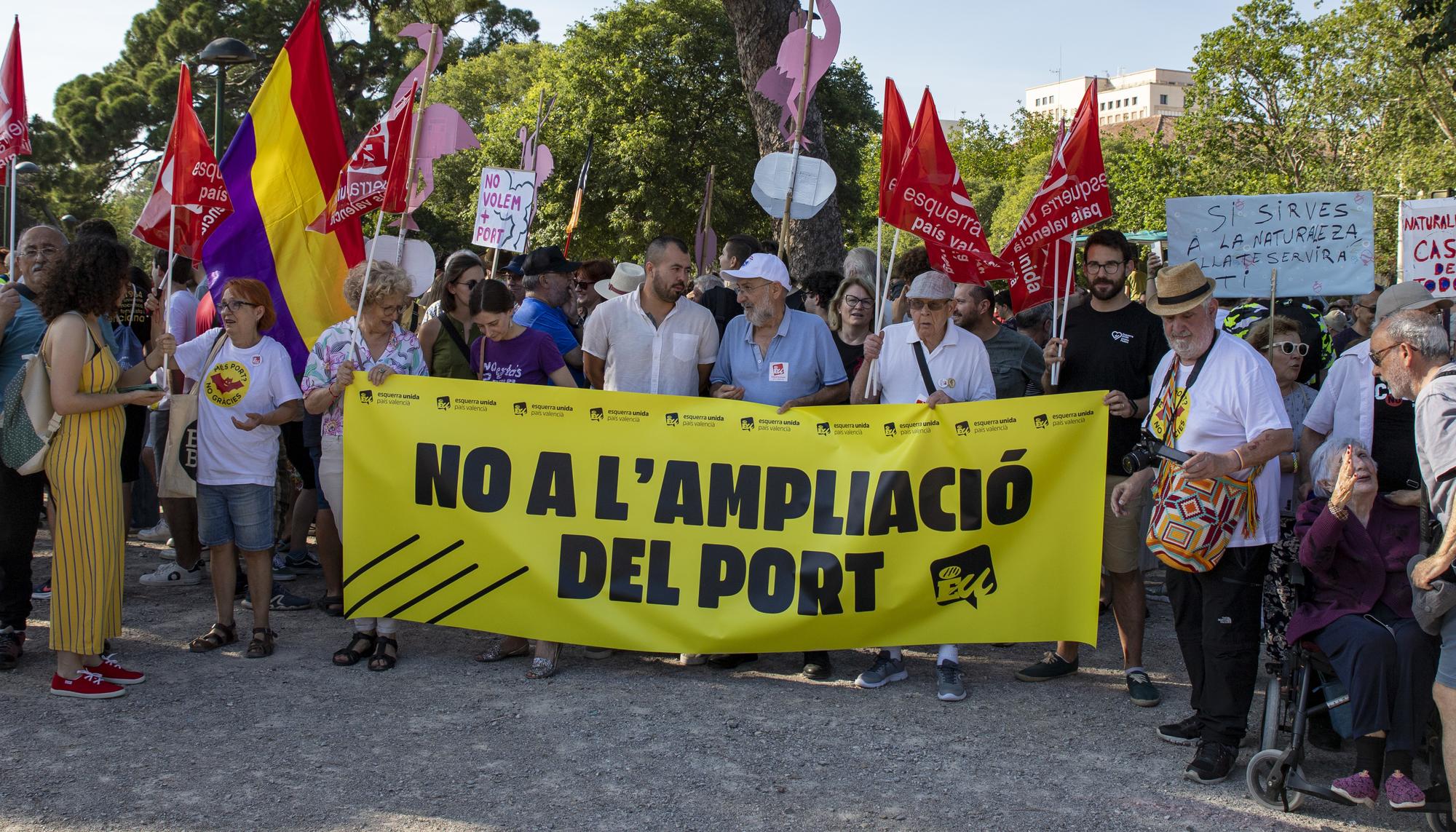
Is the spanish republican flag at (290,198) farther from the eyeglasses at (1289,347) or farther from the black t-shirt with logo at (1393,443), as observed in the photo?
the black t-shirt with logo at (1393,443)

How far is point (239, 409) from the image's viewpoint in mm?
6043

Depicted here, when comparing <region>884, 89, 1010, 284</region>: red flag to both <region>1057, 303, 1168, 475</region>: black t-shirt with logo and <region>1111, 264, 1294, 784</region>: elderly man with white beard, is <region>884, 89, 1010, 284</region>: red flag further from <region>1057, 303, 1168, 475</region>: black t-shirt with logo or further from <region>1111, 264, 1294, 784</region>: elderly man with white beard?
<region>1111, 264, 1294, 784</region>: elderly man with white beard

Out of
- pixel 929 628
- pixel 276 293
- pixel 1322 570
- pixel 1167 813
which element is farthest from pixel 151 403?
pixel 1322 570

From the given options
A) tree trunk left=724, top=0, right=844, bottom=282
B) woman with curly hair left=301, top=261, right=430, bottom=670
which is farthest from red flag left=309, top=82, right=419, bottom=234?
tree trunk left=724, top=0, right=844, bottom=282

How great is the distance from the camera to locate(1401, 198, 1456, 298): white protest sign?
6512 millimetres

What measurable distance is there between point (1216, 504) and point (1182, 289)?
2.85 ft

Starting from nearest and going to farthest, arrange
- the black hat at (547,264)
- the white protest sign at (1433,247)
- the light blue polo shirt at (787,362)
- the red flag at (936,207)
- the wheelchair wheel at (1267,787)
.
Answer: the wheelchair wheel at (1267,787)
the light blue polo shirt at (787,362)
the red flag at (936,207)
the white protest sign at (1433,247)
the black hat at (547,264)

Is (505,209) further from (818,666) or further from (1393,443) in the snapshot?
(1393,443)

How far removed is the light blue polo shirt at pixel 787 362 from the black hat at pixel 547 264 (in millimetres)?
2293

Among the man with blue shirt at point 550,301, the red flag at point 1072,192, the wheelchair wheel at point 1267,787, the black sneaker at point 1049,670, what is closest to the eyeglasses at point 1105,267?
the red flag at point 1072,192

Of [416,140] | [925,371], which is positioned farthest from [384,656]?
[925,371]

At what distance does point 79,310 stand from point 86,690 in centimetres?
172

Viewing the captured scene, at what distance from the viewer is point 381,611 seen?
19.8 feet

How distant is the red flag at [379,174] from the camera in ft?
21.7
